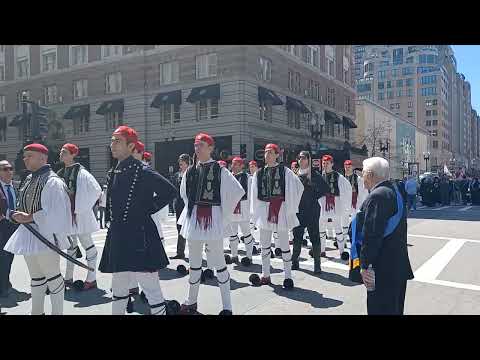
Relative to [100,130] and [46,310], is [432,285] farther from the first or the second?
[100,130]

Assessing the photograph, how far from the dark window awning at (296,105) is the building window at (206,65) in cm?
643

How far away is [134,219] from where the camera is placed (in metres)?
4.03

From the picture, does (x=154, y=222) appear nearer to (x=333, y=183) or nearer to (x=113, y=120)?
(x=333, y=183)

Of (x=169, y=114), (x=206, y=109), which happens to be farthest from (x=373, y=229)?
(x=169, y=114)

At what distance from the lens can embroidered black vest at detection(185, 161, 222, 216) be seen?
5.20m

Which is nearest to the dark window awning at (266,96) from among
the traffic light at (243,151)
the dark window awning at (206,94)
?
the dark window awning at (206,94)

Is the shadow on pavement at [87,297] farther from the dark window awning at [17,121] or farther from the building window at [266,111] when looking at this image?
the dark window awning at [17,121]

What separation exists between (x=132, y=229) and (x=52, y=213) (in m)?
1.11

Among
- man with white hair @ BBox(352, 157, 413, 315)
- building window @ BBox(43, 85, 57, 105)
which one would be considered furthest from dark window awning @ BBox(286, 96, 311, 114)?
man with white hair @ BBox(352, 157, 413, 315)

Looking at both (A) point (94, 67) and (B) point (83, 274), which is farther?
(A) point (94, 67)

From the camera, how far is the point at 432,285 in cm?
654

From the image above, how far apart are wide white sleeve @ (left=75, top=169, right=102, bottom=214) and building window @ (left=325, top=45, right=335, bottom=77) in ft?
118
